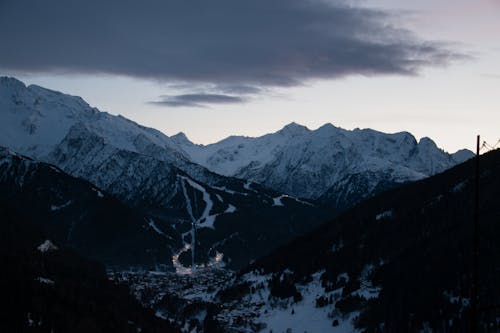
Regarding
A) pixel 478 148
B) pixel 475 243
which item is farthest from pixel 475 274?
pixel 478 148

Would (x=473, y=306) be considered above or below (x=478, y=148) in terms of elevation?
below

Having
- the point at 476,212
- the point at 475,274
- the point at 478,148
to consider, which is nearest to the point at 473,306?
the point at 475,274

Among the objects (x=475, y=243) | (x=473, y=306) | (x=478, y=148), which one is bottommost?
(x=473, y=306)

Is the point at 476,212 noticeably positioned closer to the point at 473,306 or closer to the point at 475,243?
the point at 475,243

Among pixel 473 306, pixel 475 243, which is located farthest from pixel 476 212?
pixel 473 306

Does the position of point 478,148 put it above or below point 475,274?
above

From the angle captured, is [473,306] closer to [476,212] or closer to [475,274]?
[475,274]

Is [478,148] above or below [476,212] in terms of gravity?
above

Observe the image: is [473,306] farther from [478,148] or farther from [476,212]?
[478,148]
